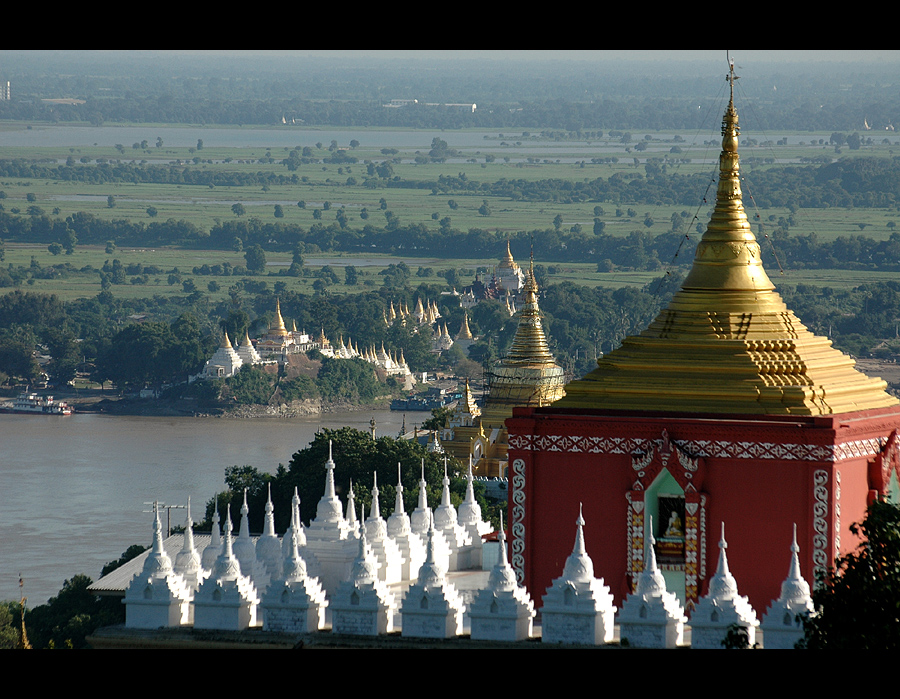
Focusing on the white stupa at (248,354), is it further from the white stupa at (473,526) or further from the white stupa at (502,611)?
the white stupa at (502,611)

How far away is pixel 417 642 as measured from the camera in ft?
60.5

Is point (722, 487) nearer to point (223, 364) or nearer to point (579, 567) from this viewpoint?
point (579, 567)

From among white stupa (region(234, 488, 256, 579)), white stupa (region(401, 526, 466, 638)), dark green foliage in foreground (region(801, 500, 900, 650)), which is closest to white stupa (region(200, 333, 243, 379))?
white stupa (region(234, 488, 256, 579))

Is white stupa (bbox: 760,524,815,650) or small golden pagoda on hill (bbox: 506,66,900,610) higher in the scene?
small golden pagoda on hill (bbox: 506,66,900,610)

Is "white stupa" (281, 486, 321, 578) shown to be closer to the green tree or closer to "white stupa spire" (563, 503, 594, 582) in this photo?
"white stupa spire" (563, 503, 594, 582)

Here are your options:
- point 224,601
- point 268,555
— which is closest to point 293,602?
point 224,601

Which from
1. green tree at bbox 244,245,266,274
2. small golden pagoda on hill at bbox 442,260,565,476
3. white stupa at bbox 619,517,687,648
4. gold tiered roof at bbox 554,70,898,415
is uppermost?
green tree at bbox 244,245,266,274

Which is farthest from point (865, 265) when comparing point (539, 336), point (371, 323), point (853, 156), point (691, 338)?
point (691, 338)

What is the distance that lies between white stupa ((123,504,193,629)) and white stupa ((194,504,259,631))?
7.5 inches

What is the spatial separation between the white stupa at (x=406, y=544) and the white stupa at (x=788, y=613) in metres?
4.79

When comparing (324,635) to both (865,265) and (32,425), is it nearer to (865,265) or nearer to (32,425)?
(32,425)

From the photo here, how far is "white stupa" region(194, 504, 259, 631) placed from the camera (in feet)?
62.6

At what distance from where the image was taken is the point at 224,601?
19.1 m

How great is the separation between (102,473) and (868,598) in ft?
175
